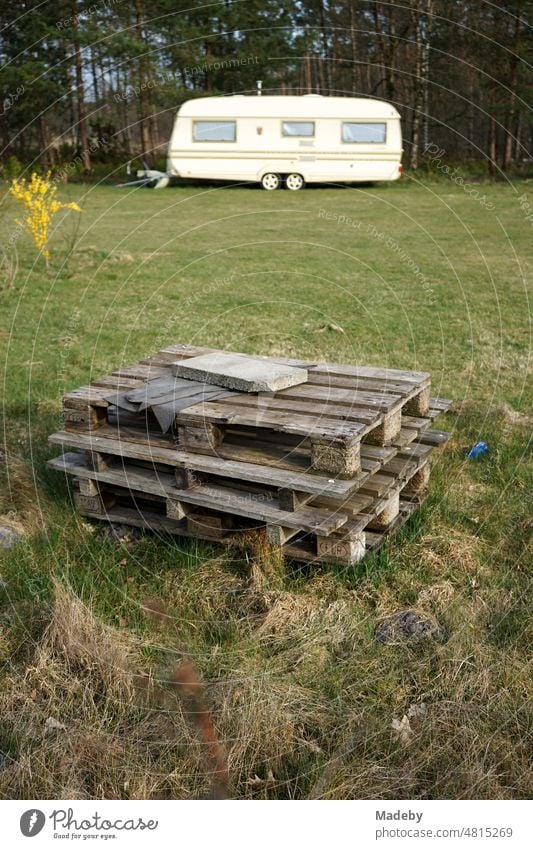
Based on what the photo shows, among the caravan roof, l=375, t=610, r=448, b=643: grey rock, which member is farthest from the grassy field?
the caravan roof

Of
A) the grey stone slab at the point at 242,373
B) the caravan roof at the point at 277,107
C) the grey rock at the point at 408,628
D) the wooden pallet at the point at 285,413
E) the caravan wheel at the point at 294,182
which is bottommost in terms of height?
the grey rock at the point at 408,628

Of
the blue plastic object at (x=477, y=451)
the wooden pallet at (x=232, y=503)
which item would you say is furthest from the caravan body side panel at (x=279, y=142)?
the wooden pallet at (x=232, y=503)

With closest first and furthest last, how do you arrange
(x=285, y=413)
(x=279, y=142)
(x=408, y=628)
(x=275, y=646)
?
(x=275, y=646), (x=408, y=628), (x=285, y=413), (x=279, y=142)

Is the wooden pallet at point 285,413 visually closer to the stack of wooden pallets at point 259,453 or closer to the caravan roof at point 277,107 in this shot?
the stack of wooden pallets at point 259,453

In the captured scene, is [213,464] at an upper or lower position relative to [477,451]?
upper

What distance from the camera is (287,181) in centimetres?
2144

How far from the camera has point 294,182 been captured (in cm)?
2134

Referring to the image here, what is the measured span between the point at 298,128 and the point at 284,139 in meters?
0.51

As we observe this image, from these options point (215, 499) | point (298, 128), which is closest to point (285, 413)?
point (215, 499)

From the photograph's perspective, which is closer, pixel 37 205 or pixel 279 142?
pixel 37 205

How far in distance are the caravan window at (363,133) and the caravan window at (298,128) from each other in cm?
94

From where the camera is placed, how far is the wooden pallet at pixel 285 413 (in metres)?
3.94

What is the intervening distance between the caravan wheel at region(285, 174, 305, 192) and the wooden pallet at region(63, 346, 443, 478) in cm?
1730

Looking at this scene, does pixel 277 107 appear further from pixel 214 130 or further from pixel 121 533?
pixel 121 533
